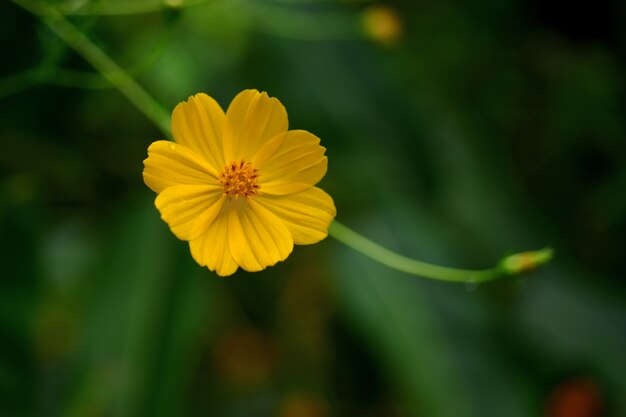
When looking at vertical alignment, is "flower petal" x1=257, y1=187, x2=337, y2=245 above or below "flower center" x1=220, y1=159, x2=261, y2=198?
below

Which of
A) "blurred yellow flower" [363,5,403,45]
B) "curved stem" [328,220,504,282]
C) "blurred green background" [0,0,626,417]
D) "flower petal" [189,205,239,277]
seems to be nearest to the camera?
"flower petal" [189,205,239,277]

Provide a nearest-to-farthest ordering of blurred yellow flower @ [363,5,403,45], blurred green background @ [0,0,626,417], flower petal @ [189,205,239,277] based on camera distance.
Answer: flower petal @ [189,205,239,277]
blurred yellow flower @ [363,5,403,45]
blurred green background @ [0,0,626,417]

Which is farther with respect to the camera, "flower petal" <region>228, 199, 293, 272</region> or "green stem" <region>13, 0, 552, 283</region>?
"green stem" <region>13, 0, 552, 283</region>

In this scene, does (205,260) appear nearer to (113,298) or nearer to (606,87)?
(113,298)

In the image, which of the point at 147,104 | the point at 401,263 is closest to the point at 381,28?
the point at 147,104

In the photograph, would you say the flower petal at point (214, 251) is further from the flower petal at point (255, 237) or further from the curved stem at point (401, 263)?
the curved stem at point (401, 263)

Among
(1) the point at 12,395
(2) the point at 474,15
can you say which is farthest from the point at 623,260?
(1) the point at 12,395

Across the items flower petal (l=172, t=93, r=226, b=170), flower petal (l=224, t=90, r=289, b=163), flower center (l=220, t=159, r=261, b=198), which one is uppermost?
flower petal (l=172, t=93, r=226, b=170)

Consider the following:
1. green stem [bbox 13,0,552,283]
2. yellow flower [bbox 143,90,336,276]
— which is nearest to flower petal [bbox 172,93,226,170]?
yellow flower [bbox 143,90,336,276]

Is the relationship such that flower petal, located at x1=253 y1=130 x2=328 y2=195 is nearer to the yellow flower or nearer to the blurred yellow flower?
the yellow flower
